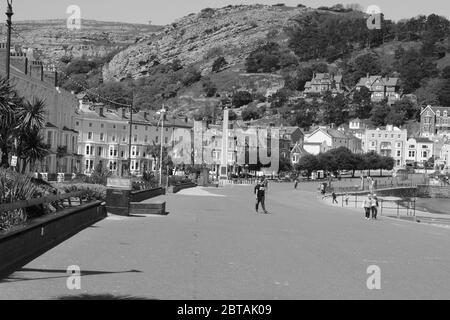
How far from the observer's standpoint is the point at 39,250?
15.2m

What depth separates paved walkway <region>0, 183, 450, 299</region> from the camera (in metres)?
11.1

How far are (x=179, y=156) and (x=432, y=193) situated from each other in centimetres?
4757

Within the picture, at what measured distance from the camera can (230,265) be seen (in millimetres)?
14211

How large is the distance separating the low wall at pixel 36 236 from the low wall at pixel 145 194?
44.8ft

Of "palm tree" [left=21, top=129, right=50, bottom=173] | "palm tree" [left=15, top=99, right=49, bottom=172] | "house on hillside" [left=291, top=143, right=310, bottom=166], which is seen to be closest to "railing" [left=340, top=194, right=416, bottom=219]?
"palm tree" [left=21, top=129, right=50, bottom=173]

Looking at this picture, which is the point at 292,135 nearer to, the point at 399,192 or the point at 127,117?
the point at 399,192

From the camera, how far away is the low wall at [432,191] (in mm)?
136525

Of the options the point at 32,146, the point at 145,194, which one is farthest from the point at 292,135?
the point at 32,146

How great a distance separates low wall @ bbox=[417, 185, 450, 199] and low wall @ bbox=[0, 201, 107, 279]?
393 ft

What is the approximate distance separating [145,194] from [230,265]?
31005 mm

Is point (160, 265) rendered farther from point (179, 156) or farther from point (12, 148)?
point (179, 156)

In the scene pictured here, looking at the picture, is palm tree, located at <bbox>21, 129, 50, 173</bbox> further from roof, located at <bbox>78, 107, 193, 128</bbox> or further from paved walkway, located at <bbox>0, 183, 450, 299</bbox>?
roof, located at <bbox>78, 107, 193, 128</bbox>

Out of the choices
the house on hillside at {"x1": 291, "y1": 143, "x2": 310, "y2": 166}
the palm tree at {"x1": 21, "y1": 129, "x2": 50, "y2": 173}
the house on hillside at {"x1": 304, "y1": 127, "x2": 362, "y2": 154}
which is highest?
the house on hillside at {"x1": 304, "y1": 127, "x2": 362, "y2": 154}
